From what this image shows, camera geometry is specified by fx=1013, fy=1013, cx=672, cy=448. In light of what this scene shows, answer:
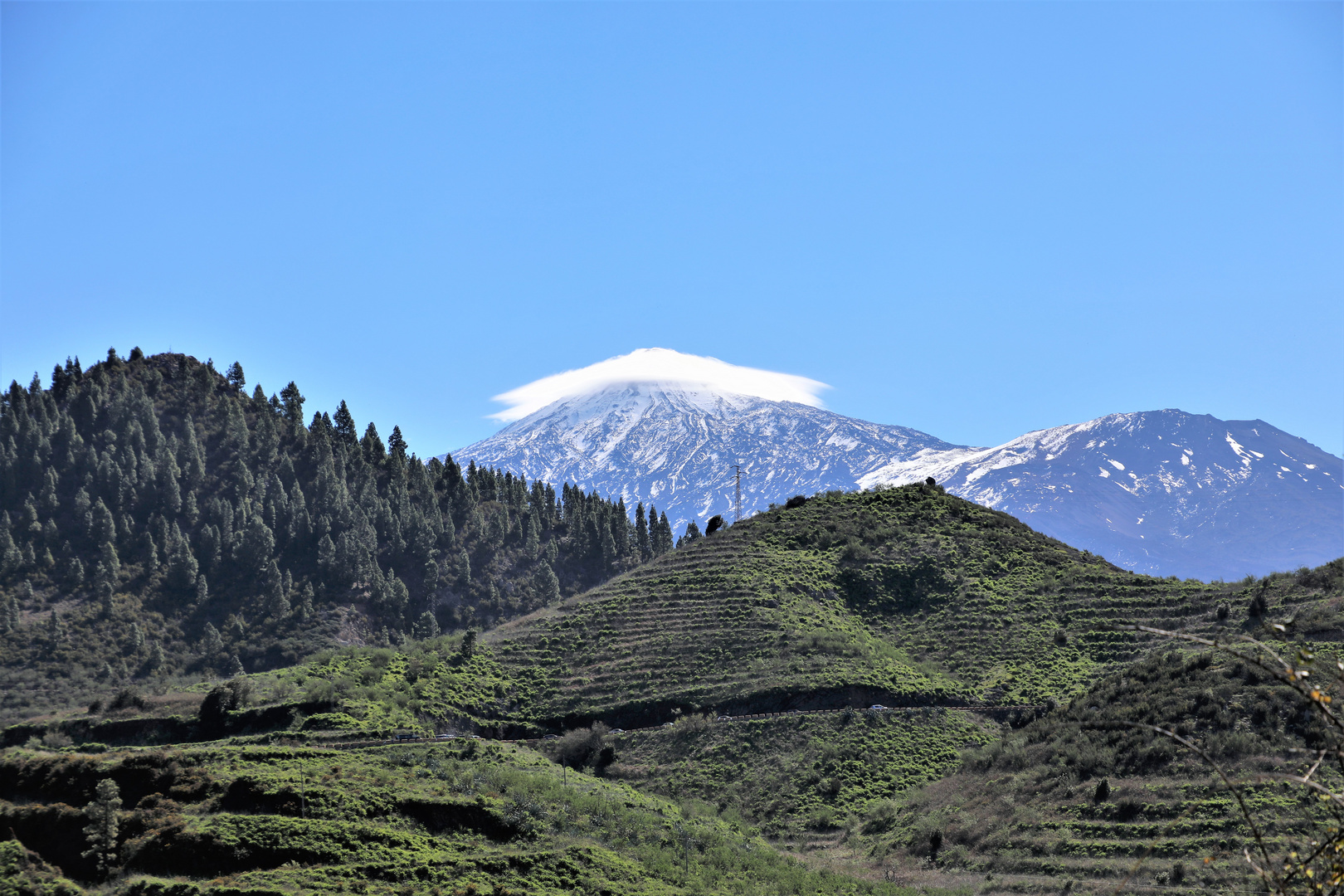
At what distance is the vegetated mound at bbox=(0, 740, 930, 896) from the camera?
29250mm

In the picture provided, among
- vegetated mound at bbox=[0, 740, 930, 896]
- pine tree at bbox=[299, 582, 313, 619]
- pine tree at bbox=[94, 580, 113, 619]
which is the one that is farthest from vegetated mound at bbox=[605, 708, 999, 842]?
pine tree at bbox=[94, 580, 113, 619]

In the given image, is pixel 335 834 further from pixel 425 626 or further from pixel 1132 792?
pixel 425 626

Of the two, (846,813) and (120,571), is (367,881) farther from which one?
(120,571)

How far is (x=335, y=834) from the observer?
1236 inches

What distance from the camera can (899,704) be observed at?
59.2 m

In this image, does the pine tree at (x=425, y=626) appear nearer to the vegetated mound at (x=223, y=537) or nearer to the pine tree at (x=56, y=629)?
the vegetated mound at (x=223, y=537)

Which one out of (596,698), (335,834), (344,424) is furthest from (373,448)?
(335,834)

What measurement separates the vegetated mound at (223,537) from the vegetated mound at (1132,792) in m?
64.2

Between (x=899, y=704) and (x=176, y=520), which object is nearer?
(x=899, y=704)

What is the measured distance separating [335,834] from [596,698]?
32010 millimetres

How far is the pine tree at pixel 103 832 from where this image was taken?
2919 centimetres

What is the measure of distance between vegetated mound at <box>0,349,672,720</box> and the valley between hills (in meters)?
0.44

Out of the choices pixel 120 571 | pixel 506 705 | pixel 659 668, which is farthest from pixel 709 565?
pixel 120 571

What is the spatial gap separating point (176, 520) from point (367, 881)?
89477mm
